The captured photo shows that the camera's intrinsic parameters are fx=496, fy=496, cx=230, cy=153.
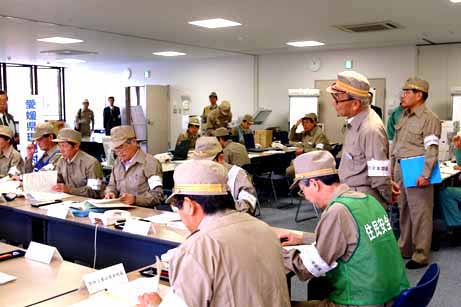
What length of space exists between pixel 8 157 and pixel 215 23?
11.0 ft

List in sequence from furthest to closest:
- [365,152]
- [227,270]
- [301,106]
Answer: [301,106]
[365,152]
[227,270]

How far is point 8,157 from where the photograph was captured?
4.95 meters

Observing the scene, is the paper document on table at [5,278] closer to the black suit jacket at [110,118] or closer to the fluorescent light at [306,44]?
the fluorescent light at [306,44]

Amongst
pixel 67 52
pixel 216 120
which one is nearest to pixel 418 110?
pixel 216 120

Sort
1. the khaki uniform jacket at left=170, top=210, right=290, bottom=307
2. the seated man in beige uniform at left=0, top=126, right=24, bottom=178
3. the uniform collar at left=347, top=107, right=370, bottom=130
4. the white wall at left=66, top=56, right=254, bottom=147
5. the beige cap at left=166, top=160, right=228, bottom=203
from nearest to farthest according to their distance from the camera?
the khaki uniform jacket at left=170, top=210, right=290, bottom=307 < the beige cap at left=166, top=160, right=228, bottom=203 < the uniform collar at left=347, top=107, right=370, bottom=130 < the seated man in beige uniform at left=0, top=126, right=24, bottom=178 < the white wall at left=66, top=56, right=254, bottom=147

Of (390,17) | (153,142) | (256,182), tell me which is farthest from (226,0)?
(153,142)

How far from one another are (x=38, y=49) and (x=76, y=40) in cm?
181

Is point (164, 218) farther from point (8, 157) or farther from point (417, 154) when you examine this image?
point (8, 157)

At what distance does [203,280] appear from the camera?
1439 millimetres

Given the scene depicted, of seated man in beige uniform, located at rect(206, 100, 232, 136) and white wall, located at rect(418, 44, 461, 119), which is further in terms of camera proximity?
seated man in beige uniform, located at rect(206, 100, 232, 136)

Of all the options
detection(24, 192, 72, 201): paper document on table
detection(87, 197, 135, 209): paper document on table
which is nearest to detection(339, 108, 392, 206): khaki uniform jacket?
detection(87, 197, 135, 209): paper document on table

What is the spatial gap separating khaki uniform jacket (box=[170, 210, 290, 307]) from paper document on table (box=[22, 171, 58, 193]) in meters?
2.79

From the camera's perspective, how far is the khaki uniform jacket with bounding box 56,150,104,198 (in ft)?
13.9

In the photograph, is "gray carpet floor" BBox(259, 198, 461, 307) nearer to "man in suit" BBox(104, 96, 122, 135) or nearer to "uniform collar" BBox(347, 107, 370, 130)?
"uniform collar" BBox(347, 107, 370, 130)
